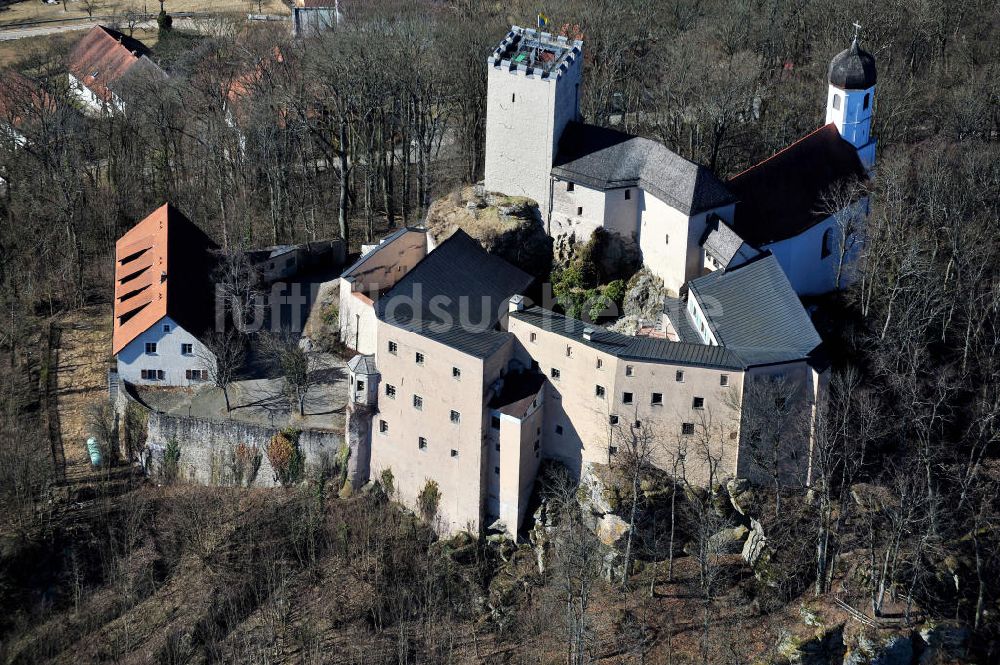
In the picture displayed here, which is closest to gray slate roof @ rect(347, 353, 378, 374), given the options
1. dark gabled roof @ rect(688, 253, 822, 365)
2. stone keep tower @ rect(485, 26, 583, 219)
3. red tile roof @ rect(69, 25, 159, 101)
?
stone keep tower @ rect(485, 26, 583, 219)

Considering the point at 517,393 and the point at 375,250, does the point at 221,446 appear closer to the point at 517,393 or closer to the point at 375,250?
the point at 375,250

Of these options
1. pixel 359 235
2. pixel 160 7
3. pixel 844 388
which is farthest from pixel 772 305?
pixel 160 7

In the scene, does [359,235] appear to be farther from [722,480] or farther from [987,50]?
[987,50]

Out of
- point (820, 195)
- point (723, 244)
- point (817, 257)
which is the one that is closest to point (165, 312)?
point (723, 244)

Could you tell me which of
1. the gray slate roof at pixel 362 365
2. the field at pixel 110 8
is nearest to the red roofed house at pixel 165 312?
the gray slate roof at pixel 362 365

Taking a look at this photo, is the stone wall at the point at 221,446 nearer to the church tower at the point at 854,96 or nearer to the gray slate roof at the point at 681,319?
the gray slate roof at the point at 681,319

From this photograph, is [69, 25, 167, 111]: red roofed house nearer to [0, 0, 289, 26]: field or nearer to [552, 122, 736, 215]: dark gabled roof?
[0, 0, 289, 26]: field

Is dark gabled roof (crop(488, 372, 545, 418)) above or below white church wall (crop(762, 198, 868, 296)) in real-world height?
below
